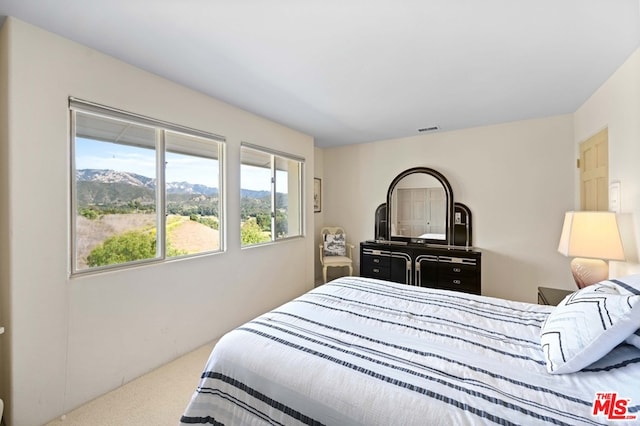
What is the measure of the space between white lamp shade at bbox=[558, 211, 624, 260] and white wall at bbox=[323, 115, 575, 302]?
57.7 inches

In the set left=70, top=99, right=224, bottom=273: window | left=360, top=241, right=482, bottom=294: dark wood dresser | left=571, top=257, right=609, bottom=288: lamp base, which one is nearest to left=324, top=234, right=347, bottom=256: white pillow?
left=360, top=241, right=482, bottom=294: dark wood dresser

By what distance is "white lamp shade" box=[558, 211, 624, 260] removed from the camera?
1929mm

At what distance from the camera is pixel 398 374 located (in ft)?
3.59

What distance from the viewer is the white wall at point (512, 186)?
3348 mm

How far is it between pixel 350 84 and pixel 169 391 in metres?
2.84

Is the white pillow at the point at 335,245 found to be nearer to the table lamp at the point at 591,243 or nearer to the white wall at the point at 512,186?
the white wall at the point at 512,186

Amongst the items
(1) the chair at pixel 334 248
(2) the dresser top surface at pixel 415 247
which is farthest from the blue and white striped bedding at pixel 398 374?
(1) the chair at pixel 334 248

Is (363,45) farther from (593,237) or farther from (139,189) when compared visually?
(593,237)

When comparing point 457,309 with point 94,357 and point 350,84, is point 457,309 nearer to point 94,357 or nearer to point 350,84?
point 350,84

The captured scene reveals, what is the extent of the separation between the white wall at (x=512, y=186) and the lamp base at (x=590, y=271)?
55.3 inches

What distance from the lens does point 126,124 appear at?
Result: 7.00ft

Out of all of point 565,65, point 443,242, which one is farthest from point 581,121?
point 443,242

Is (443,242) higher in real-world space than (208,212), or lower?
lower

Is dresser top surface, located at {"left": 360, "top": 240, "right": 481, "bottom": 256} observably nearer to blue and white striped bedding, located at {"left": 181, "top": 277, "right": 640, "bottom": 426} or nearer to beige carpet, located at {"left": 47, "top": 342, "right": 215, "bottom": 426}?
blue and white striped bedding, located at {"left": 181, "top": 277, "right": 640, "bottom": 426}
